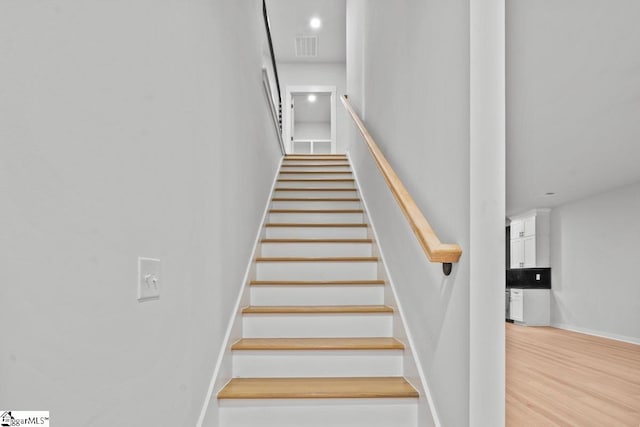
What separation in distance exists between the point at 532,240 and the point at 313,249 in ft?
22.1

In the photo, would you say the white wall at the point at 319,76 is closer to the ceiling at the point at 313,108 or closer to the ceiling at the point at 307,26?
the ceiling at the point at 307,26

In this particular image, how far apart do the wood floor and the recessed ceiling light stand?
224 inches

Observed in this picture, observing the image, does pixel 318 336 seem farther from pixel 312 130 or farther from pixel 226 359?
pixel 312 130

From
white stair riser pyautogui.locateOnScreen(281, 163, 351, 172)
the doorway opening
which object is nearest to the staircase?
white stair riser pyautogui.locateOnScreen(281, 163, 351, 172)

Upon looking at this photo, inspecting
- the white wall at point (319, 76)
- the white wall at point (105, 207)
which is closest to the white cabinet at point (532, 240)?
the white wall at point (319, 76)

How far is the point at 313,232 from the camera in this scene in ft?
12.3

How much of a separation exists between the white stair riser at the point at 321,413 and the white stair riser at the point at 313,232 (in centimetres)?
185

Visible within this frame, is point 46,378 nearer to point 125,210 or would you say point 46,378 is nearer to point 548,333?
point 125,210

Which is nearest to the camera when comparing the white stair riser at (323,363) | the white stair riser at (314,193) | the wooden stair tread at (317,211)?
the white stair riser at (323,363)

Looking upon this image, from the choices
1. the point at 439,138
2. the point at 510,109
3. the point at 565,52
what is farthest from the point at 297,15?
the point at 439,138

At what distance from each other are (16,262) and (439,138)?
4.99ft

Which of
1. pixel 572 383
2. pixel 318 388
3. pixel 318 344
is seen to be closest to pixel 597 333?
pixel 572 383

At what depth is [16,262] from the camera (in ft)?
2.37

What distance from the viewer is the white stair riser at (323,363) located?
7.46ft
